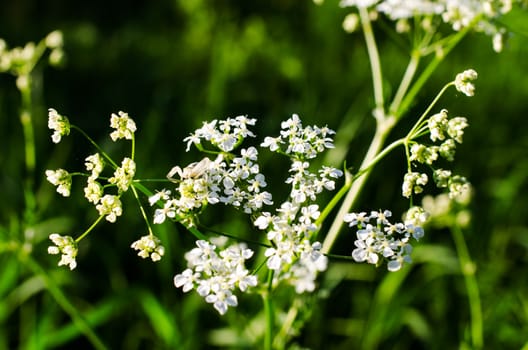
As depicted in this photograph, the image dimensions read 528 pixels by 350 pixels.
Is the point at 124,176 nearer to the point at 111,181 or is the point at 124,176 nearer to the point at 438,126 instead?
the point at 111,181

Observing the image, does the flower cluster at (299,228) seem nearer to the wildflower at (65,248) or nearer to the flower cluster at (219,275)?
the flower cluster at (219,275)

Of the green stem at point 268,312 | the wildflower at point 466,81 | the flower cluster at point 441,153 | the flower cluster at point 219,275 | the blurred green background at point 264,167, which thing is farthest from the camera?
Result: the blurred green background at point 264,167

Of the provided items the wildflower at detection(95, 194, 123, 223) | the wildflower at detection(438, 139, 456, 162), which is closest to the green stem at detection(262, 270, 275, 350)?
the wildflower at detection(95, 194, 123, 223)

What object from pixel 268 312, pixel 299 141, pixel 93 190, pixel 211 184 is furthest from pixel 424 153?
pixel 93 190

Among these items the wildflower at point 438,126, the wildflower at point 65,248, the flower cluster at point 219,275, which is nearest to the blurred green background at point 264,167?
the flower cluster at point 219,275

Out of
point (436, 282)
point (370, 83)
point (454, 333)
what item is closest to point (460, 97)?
point (370, 83)

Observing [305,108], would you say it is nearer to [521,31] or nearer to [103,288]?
[103,288]
